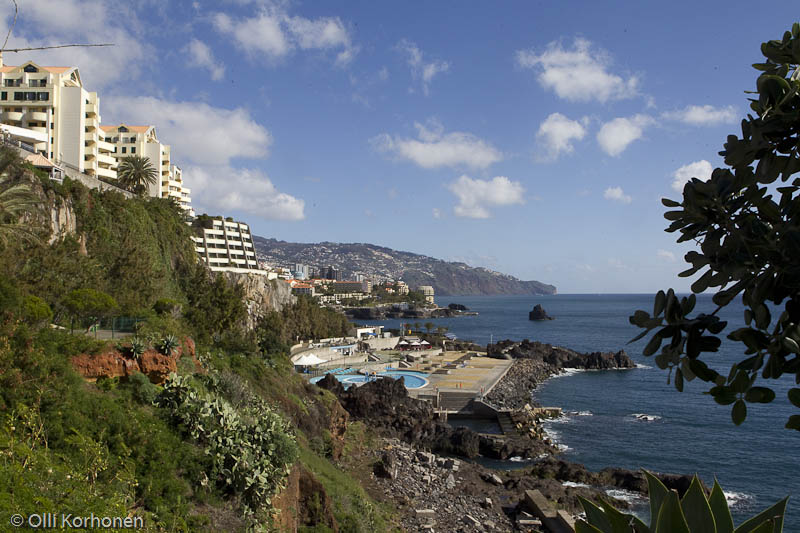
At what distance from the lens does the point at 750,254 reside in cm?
174

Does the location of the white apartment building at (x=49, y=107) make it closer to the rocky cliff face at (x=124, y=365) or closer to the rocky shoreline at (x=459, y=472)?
the rocky shoreline at (x=459, y=472)

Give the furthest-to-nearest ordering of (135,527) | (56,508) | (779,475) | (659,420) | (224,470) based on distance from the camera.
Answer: (659,420), (779,475), (224,470), (135,527), (56,508)

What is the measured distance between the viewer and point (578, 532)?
72.7 inches

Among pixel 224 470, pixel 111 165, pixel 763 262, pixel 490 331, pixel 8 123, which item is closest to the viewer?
pixel 763 262

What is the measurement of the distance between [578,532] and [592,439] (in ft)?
91.7

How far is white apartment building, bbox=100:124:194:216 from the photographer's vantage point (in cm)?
4522

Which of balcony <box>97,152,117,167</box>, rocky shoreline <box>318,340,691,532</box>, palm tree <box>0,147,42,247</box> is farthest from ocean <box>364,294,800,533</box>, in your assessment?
balcony <box>97,152,117,167</box>

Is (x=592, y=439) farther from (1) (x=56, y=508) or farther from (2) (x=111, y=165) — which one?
(2) (x=111, y=165)

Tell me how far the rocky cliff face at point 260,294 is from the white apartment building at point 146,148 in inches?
392

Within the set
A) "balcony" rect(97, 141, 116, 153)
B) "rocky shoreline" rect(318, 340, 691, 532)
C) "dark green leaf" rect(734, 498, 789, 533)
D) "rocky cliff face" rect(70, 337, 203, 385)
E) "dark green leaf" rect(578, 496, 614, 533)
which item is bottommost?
"rocky shoreline" rect(318, 340, 691, 532)

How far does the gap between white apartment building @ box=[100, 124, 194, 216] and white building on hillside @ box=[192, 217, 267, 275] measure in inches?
183

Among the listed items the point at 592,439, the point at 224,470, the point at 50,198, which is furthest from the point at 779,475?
the point at 50,198

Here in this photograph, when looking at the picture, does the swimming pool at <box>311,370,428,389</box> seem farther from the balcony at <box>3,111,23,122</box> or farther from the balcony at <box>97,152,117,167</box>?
the balcony at <box>3,111,23,122</box>

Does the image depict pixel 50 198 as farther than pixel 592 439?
No
